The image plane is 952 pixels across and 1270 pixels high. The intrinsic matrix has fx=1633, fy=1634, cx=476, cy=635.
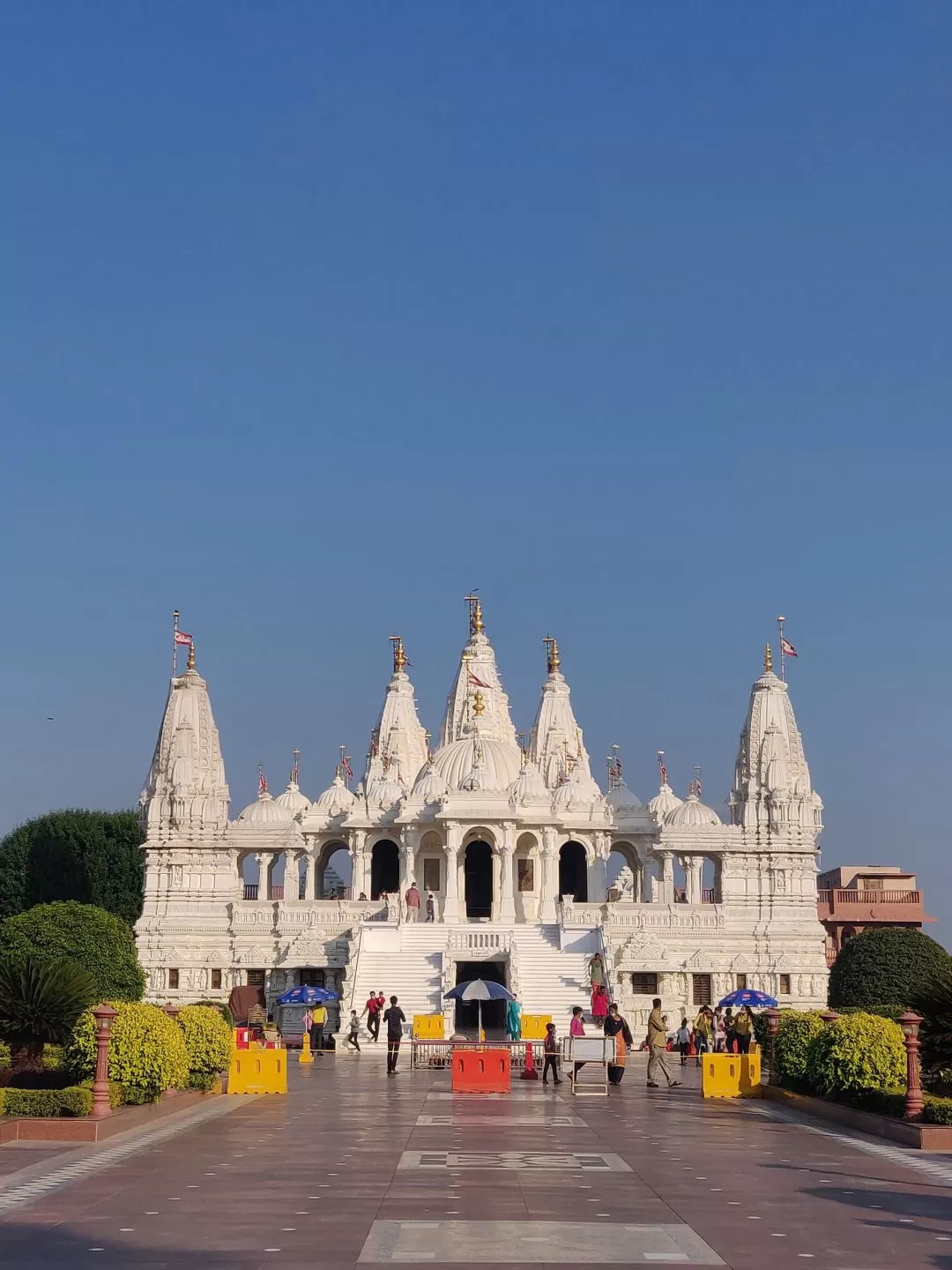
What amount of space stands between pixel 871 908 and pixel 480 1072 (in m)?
69.5

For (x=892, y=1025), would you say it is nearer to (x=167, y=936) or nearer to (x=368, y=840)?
(x=167, y=936)

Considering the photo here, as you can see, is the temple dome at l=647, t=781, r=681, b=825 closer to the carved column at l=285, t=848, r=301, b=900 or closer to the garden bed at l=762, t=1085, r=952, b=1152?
the carved column at l=285, t=848, r=301, b=900

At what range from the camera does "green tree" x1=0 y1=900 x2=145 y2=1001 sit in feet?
155

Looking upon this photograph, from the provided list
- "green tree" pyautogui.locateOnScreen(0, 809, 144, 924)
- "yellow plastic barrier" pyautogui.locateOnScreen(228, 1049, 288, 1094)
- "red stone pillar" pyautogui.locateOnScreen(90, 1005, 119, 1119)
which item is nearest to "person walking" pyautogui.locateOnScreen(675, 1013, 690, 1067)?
"yellow plastic barrier" pyautogui.locateOnScreen(228, 1049, 288, 1094)

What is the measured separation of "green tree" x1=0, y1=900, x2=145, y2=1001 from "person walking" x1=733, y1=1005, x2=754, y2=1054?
1874cm

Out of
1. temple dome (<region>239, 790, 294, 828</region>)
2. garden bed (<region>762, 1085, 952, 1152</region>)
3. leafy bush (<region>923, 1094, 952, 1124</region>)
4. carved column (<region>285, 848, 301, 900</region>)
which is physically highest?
temple dome (<region>239, 790, 294, 828</region>)

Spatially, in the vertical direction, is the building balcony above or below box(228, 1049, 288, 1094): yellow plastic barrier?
above

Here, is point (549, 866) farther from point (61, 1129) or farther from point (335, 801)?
point (61, 1129)

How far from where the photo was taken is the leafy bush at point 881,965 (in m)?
47.2

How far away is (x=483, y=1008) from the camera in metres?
54.9

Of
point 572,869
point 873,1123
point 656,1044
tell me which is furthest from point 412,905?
point 873,1123

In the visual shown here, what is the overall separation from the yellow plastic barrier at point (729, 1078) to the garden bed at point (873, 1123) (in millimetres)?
408

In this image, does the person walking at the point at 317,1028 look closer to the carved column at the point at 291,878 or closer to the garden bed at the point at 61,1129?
the carved column at the point at 291,878

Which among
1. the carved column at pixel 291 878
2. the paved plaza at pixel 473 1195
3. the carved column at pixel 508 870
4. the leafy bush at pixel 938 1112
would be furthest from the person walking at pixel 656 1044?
the carved column at pixel 291 878
